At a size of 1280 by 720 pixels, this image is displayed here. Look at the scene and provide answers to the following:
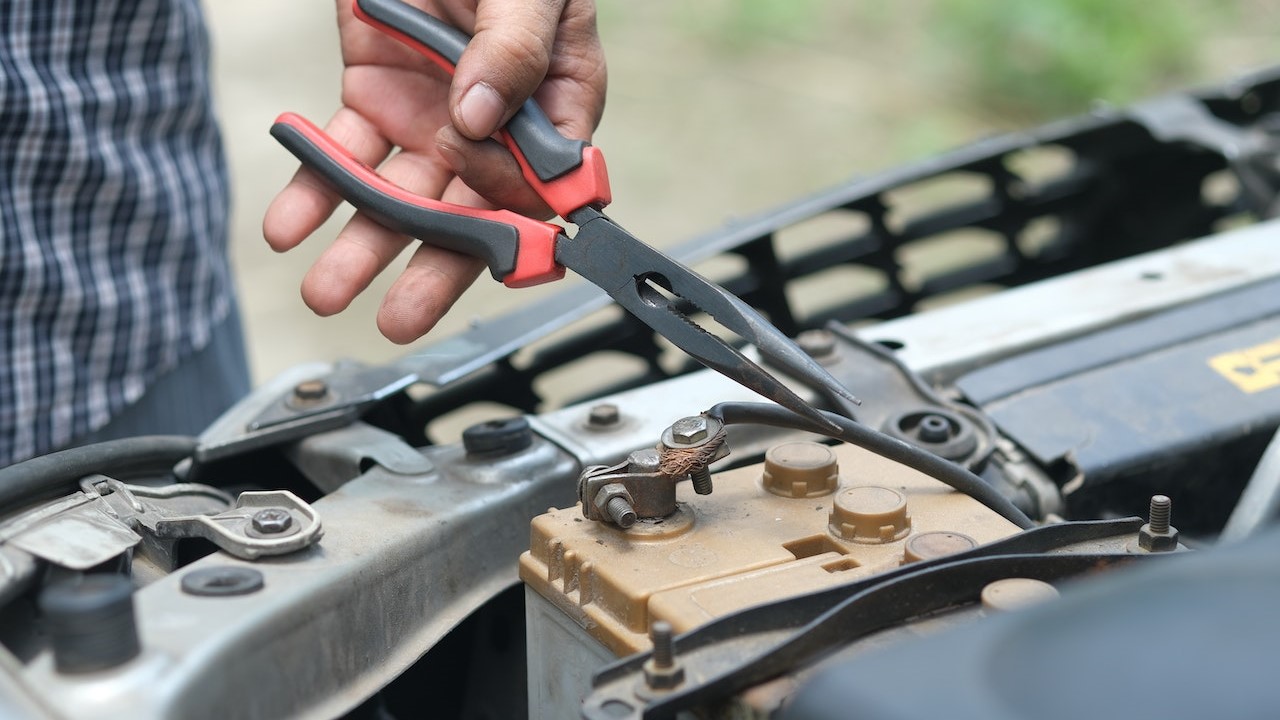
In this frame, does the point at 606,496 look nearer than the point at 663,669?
No

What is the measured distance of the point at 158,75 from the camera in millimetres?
1463

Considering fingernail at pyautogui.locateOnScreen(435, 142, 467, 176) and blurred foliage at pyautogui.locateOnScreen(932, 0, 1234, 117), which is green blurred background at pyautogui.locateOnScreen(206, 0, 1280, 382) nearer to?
blurred foliage at pyautogui.locateOnScreen(932, 0, 1234, 117)

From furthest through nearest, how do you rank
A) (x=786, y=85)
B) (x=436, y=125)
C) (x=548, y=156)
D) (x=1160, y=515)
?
(x=786, y=85) < (x=436, y=125) < (x=548, y=156) < (x=1160, y=515)

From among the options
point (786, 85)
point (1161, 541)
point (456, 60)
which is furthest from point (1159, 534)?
point (786, 85)

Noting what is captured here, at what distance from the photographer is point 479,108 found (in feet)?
3.44

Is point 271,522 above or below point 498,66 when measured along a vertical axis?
below

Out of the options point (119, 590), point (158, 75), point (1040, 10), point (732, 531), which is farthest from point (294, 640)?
point (1040, 10)

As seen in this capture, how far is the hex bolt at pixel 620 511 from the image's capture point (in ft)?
2.89

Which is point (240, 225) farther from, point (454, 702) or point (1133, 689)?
point (1133, 689)

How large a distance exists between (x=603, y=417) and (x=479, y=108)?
30 cm

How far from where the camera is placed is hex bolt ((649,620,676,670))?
72cm

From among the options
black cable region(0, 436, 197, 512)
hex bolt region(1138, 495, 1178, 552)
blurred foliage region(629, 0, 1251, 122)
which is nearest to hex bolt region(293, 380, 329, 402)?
black cable region(0, 436, 197, 512)

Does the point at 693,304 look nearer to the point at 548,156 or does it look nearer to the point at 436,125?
the point at 548,156

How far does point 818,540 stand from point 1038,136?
101 cm
